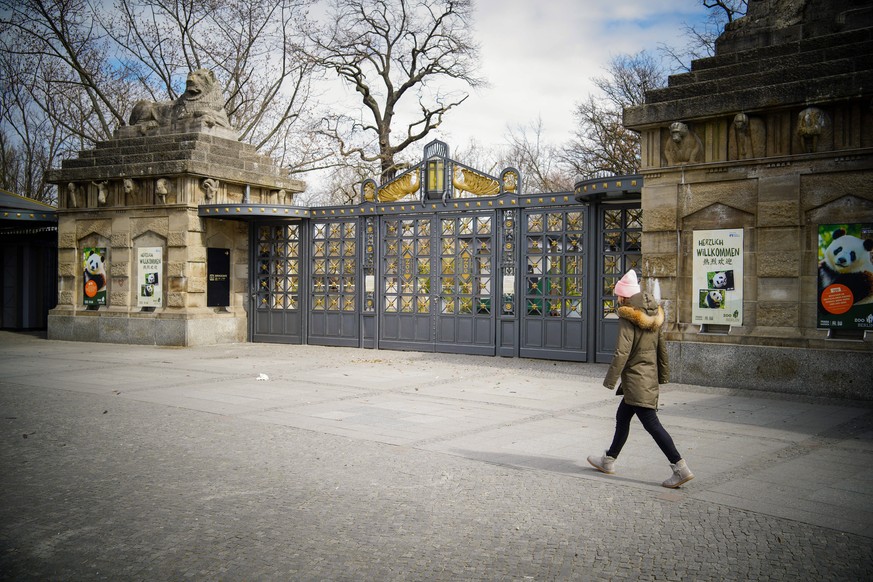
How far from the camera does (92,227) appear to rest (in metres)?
20.2

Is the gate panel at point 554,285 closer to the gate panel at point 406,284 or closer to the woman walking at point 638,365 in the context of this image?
the gate panel at point 406,284

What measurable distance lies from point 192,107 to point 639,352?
16.0 m

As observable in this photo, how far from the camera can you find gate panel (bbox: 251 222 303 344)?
19844mm

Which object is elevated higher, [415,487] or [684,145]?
[684,145]

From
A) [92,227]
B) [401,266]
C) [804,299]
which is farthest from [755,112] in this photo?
[92,227]

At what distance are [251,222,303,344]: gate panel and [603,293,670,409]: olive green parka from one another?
543 inches

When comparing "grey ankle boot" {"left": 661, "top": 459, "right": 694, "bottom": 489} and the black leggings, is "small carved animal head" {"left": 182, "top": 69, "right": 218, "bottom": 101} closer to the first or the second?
the black leggings

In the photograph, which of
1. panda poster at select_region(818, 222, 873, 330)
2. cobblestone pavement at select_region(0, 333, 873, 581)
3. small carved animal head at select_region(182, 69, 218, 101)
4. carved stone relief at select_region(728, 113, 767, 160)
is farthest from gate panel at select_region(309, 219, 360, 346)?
panda poster at select_region(818, 222, 873, 330)

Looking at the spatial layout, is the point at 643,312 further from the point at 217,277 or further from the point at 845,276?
the point at 217,277

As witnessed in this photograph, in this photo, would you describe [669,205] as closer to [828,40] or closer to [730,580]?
[828,40]

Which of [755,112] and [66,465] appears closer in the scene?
[66,465]

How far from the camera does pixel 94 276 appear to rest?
20109 mm

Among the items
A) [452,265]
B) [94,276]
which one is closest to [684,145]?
[452,265]

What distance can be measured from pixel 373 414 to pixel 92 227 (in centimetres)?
1343
